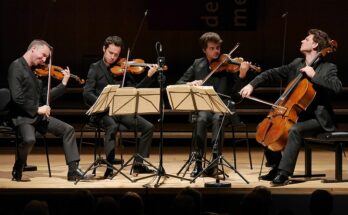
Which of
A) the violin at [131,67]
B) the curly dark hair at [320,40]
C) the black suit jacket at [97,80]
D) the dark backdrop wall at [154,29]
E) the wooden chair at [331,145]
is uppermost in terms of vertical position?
the dark backdrop wall at [154,29]

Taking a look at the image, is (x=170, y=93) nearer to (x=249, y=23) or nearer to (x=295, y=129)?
(x=295, y=129)

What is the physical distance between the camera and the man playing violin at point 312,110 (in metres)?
5.57

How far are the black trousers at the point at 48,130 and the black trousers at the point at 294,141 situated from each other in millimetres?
1792

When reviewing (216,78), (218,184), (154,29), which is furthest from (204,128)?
(154,29)

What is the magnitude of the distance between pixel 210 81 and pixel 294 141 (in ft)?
4.06

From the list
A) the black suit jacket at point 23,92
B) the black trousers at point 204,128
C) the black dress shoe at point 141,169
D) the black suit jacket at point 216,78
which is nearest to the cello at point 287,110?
the black trousers at point 204,128

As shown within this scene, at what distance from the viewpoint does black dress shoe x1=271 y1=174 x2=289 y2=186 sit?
17.9 ft

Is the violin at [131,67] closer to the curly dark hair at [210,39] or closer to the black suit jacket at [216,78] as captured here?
the black suit jacket at [216,78]

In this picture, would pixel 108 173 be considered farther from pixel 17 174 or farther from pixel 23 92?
pixel 23 92

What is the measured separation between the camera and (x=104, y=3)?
376 inches

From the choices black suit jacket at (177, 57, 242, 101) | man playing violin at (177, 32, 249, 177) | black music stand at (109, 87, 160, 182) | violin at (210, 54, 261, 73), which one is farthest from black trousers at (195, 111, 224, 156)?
black music stand at (109, 87, 160, 182)

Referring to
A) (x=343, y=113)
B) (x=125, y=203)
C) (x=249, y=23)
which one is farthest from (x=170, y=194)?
(x=249, y=23)

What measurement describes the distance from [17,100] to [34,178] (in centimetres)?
70

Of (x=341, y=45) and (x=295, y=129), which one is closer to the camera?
(x=295, y=129)
